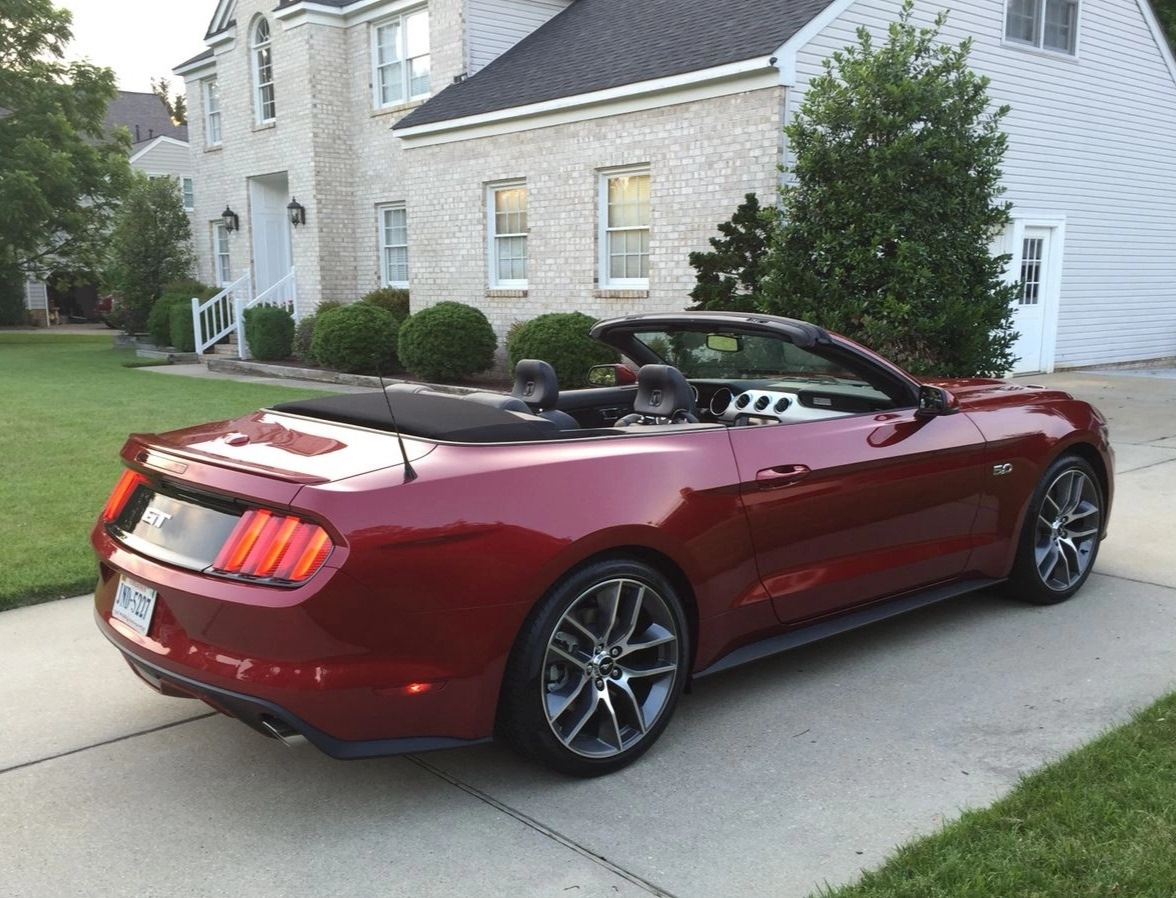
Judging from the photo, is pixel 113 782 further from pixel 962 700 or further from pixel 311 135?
→ pixel 311 135

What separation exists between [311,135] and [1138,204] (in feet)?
47.4

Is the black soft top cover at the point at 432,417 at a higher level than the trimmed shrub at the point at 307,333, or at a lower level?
higher

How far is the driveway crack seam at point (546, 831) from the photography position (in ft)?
8.95

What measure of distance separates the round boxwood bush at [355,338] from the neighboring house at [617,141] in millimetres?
1156

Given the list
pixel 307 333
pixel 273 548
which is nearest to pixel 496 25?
pixel 307 333

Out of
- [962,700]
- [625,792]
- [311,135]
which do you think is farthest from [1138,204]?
[625,792]

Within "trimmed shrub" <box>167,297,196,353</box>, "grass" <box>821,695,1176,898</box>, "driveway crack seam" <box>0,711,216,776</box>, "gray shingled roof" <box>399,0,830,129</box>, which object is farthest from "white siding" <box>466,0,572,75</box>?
"grass" <box>821,695,1176,898</box>

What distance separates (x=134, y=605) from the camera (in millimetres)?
3207

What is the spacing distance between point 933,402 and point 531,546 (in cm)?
215

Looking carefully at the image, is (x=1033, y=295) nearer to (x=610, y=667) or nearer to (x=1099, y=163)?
(x=1099, y=163)

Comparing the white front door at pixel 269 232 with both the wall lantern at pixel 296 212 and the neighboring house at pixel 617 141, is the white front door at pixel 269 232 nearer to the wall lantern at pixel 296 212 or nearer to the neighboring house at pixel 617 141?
the neighboring house at pixel 617 141

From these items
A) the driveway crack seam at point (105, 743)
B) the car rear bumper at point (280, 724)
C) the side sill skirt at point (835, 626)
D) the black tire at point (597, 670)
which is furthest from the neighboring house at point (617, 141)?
the car rear bumper at point (280, 724)

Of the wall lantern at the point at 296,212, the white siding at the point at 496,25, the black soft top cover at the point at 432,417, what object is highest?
the white siding at the point at 496,25

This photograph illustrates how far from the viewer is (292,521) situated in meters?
2.89
